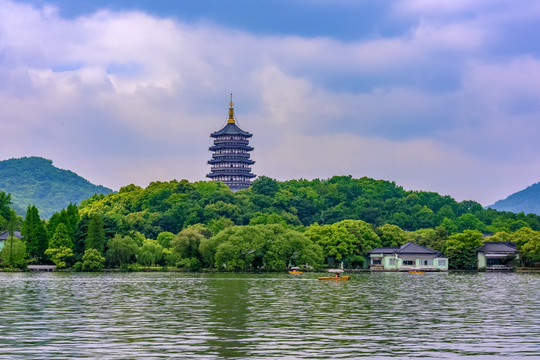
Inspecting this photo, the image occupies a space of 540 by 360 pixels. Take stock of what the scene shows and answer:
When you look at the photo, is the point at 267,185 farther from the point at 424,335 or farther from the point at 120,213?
the point at 424,335

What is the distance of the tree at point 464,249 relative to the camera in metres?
85.5

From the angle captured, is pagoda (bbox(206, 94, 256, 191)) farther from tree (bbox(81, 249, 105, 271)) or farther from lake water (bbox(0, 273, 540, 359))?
lake water (bbox(0, 273, 540, 359))

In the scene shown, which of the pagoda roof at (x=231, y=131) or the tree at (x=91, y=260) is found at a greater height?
the pagoda roof at (x=231, y=131)

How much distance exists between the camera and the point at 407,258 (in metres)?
88.4

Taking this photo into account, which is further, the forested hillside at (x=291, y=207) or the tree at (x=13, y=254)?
the forested hillside at (x=291, y=207)

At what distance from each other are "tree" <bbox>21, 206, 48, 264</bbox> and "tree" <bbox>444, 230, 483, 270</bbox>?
44414mm

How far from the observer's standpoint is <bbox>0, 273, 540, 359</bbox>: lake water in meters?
19.1

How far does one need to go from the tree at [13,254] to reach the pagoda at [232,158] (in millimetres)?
70005

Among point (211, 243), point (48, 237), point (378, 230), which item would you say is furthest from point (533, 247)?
point (48, 237)

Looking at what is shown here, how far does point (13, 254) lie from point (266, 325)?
5332cm

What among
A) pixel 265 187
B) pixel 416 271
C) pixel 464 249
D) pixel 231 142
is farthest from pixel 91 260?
pixel 231 142

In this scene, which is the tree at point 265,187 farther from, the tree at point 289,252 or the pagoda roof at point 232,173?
the tree at point 289,252

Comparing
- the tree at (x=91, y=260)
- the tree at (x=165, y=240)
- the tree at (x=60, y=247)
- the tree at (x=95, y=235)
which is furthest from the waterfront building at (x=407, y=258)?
the tree at (x=60, y=247)

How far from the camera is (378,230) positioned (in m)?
96.5
